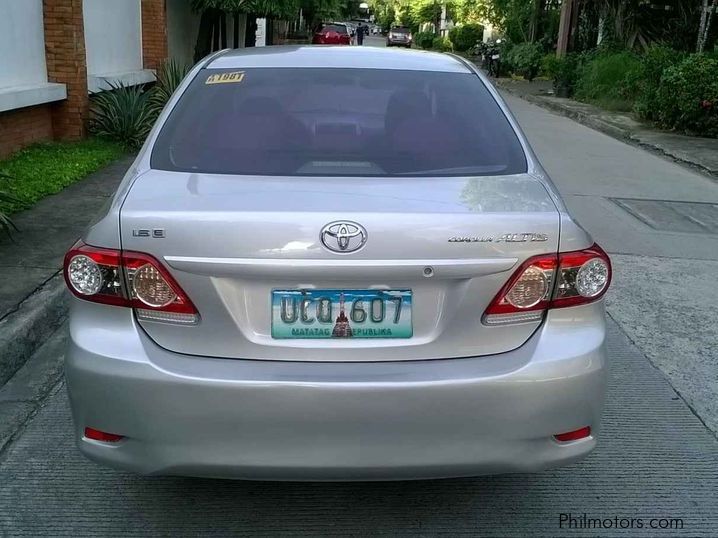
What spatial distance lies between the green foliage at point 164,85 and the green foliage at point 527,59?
53.4ft

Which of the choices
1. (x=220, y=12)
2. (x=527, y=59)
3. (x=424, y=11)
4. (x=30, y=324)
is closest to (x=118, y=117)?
(x=30, y=324)

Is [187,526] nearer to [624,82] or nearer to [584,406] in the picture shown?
[584,406]

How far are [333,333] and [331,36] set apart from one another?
4004cm

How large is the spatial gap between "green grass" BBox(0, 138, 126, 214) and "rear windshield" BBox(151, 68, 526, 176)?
136 inches

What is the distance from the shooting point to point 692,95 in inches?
531

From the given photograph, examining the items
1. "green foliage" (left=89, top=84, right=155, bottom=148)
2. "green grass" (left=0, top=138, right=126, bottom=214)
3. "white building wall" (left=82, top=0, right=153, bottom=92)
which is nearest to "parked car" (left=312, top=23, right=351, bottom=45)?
"white building wall" (left=82, top=0, right=153, bottom=92)

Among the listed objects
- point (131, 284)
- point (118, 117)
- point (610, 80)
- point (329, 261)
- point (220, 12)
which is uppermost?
point (220, 12)

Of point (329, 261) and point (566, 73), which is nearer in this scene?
point (329, 261)

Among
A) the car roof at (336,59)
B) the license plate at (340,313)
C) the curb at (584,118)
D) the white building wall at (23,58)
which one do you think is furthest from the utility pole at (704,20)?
the license plate at (340,313)

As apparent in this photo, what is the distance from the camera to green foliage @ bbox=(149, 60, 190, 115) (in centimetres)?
1148

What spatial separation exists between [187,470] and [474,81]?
2.18 meters

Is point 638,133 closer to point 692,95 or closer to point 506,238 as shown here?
point 692,95

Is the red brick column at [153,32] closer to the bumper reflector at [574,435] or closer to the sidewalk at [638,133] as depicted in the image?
the sidewalk at [638,133]

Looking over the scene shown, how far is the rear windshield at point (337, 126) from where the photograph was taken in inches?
120
